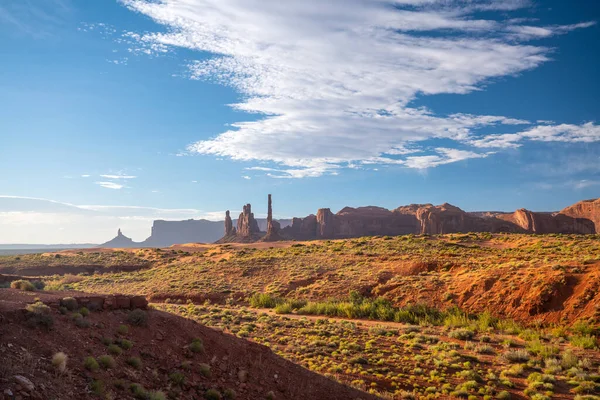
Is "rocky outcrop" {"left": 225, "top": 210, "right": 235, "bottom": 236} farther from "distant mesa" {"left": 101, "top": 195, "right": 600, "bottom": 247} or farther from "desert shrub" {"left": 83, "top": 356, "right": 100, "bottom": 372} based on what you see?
"desert shrub" {"left": 83, "top": 356, "right": 100, "bottom": 372}

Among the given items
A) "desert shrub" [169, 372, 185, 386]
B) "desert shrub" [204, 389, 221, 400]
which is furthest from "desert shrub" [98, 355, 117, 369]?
"desert shrub" [204, 389, 221, 400]

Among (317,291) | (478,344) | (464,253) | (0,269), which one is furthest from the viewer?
(0,269)

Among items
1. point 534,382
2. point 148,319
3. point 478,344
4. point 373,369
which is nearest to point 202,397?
point 148,319

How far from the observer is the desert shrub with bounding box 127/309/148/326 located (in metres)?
11.5

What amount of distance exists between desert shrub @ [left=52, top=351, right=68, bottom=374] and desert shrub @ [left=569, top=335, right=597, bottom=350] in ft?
Result: 63.9

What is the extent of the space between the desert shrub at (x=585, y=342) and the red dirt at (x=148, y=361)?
11553 mm

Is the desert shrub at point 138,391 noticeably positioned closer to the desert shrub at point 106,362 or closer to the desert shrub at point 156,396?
the desert shrub at point 156,396

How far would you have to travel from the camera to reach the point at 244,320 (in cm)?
2427

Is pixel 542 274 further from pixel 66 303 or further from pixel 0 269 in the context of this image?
pixel 0 269

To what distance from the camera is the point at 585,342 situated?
58.2 ft

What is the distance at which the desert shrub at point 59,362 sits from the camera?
26.0 feet

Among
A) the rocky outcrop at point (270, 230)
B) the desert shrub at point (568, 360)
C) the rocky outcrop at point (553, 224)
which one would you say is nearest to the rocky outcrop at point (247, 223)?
the rocky outcrop at point (270, 230)

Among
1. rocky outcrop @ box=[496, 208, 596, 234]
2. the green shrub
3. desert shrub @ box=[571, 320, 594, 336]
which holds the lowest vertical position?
desert shrub @ box=[571, 320, 594, 336]

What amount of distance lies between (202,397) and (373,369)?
7.57m
